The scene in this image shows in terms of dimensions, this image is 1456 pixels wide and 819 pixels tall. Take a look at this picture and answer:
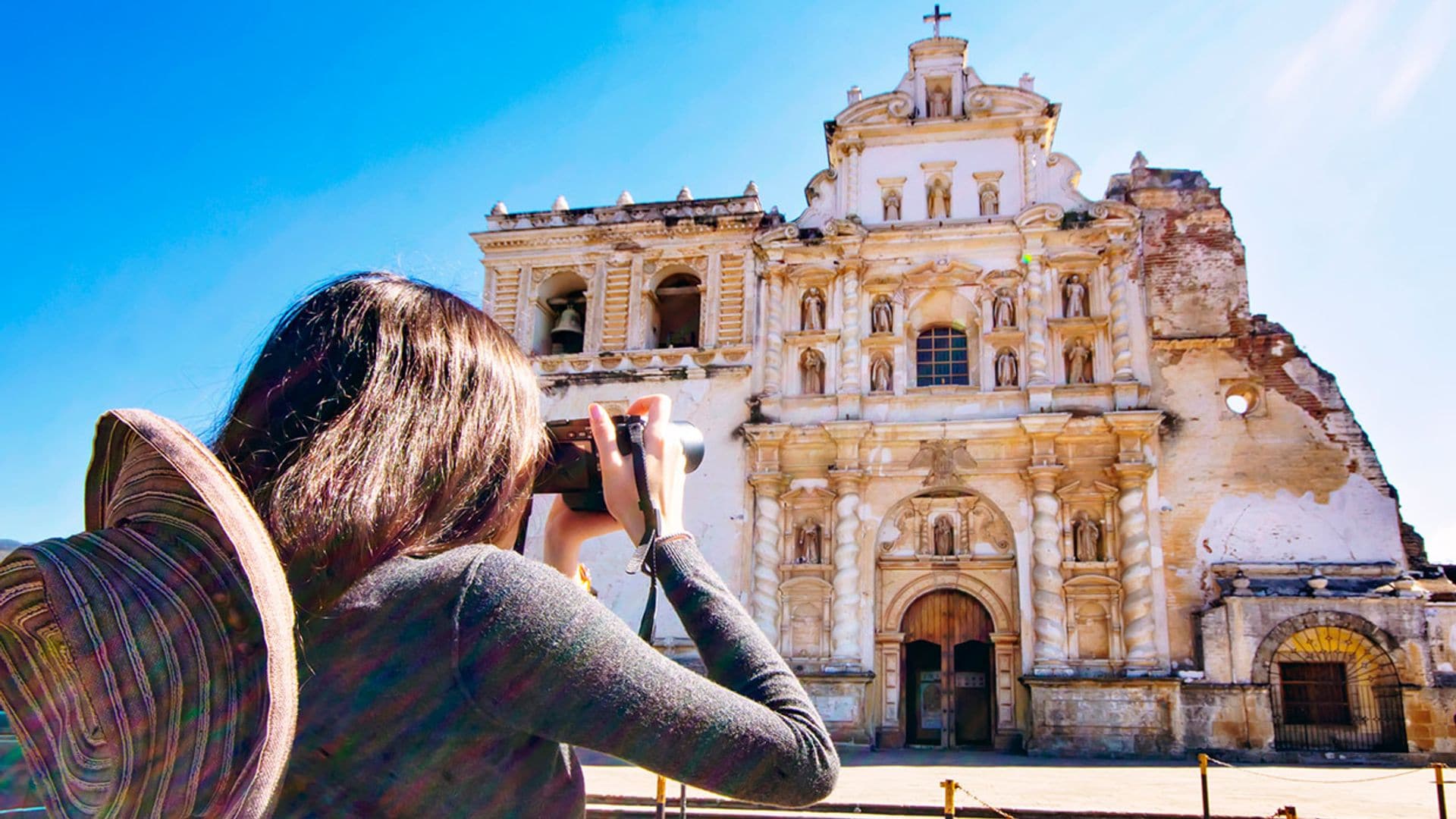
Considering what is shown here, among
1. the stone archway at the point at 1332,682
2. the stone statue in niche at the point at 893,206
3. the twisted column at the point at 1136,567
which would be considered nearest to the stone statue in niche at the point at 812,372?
the stone statue in niche at the point at 893,206

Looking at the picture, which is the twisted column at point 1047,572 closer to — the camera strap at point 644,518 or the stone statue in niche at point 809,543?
the stone statue in niche at point 809,543

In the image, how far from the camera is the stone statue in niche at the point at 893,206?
19359mm

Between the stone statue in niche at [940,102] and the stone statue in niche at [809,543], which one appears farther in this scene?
the stone statue in niche at [940,102]

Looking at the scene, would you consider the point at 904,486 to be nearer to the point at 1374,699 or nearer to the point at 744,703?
the point at 1374,699

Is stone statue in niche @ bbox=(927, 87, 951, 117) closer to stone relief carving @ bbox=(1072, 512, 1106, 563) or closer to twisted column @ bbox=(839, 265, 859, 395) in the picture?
twisted column @ bbox=(839, 265, 859, 395)

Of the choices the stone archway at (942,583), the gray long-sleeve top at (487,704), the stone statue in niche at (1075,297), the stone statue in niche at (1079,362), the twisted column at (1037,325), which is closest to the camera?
the gray long-sleeve top at (487,704)

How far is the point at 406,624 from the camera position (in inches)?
45.4

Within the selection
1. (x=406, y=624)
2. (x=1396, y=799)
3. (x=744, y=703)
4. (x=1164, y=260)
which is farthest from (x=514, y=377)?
(x=1164, y=260)

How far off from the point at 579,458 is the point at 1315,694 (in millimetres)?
16861

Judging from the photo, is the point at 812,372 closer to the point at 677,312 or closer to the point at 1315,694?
the point at 677,312

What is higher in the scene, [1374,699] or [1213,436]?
[1213,436]

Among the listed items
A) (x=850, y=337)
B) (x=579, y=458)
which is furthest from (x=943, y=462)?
(x=579, y=458)

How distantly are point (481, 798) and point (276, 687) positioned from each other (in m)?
0.33

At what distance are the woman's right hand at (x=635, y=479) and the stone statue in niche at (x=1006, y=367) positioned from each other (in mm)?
17178
